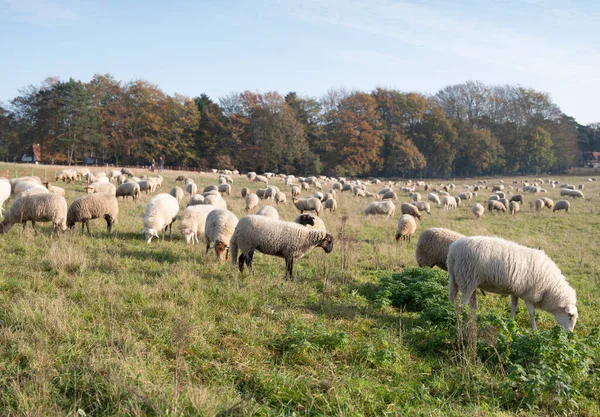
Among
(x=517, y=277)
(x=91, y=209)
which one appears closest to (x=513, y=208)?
(x=517, y=277)

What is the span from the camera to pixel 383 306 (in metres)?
6.68

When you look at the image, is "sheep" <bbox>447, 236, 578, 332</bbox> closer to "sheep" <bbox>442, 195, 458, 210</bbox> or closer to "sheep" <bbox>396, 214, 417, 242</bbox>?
"sheep" <bbox>396, 214, 417, 242</bbox>

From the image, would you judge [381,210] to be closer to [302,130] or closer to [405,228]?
[405,228]

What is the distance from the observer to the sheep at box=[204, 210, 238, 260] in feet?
30.0

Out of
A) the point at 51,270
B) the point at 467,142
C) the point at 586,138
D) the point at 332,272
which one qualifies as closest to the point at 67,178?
the point at 51,270

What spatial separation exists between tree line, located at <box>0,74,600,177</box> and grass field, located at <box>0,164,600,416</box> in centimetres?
5111

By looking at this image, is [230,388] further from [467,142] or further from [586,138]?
[586,138]

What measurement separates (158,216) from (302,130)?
52.5 meters

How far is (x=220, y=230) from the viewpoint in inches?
372

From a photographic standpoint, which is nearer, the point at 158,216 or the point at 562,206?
the point at 158,216

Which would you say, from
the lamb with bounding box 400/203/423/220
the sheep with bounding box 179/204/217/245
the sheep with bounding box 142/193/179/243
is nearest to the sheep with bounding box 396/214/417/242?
the lamb with bounding box 400/203/423/220

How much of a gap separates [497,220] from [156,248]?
58.4 feet

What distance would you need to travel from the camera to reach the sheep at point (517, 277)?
245 inches

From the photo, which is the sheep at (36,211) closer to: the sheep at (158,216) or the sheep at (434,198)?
the sheep at (158,216)
